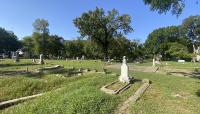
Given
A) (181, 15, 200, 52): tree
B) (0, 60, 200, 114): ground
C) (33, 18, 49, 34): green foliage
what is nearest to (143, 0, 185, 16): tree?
(0, 60, 200, 114): ground

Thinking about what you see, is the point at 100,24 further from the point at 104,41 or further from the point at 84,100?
the point at 84,100

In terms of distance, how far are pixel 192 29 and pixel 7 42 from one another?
63220mm

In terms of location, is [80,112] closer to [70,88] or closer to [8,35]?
[70,88]

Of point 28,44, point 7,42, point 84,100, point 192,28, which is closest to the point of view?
point 84,100

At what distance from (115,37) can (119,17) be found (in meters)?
4.96

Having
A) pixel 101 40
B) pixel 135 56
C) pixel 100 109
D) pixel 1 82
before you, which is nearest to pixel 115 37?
pixel 101 40

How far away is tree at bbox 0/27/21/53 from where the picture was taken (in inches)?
3090

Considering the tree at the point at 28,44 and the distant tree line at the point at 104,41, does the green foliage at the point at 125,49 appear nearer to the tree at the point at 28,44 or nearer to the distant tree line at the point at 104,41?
the distant tree line at the point at 104,41

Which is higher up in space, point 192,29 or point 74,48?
point 192,29

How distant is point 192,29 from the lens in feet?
289

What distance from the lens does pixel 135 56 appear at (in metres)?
88.8

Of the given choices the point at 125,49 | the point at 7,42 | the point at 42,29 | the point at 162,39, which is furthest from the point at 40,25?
the point at 162,39

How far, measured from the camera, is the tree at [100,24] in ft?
168

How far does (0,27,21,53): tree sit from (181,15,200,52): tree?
58.7m
